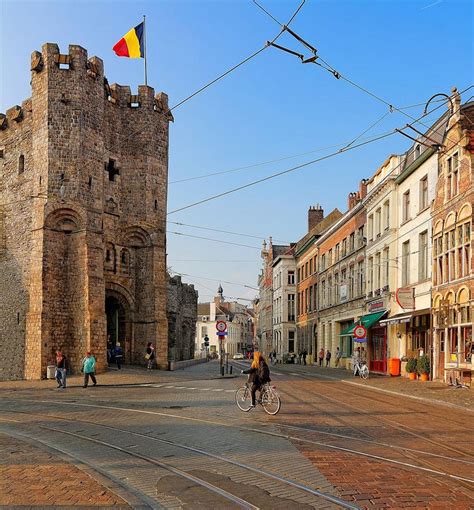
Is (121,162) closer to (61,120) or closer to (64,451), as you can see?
(61,120)

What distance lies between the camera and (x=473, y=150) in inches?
920

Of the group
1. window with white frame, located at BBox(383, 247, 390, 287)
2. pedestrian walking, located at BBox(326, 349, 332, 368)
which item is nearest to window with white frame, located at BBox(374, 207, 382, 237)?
window with white frame, located at BBox(383, 247, 390, 287)

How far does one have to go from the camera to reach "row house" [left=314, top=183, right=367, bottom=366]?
39844 mm

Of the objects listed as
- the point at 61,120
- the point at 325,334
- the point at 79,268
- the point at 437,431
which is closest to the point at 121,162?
the point at 61,120

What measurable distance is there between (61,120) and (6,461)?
27687mm

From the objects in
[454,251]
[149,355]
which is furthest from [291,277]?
[454,251]

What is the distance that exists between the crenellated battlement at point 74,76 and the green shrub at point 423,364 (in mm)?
21688

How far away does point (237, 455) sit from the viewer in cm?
912

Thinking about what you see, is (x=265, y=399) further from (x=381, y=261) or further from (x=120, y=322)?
(x=120, y=322)

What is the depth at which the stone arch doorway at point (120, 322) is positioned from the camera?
37969 millimetres

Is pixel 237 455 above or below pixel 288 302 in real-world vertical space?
below

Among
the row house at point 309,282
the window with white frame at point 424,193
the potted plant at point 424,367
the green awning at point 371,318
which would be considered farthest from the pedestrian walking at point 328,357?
the window with white frame at point 424,193

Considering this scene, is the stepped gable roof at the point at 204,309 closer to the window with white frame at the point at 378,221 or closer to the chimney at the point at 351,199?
the chimney at the point at 351,199

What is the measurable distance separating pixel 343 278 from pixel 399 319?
49.8 feet
